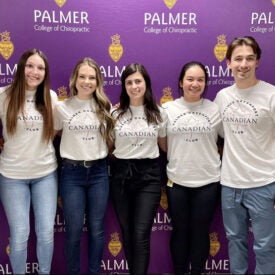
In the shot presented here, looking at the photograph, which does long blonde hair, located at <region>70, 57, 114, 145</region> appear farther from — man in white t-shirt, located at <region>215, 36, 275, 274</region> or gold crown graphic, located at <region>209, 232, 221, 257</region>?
gold crown graphic, located at <region>209, 232, 221, 257</region>

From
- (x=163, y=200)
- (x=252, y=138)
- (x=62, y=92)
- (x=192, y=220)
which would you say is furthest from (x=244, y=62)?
(x=62, y=92)

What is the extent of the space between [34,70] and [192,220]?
158cm

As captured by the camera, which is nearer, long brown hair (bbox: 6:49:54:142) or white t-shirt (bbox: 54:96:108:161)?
long brown hair (bbox: 6:49:54:142)

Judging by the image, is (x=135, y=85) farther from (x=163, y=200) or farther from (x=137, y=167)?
(x=163, y=200)

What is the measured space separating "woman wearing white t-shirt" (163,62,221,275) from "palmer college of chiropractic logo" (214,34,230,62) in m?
0.33

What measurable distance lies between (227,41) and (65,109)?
1402 mm

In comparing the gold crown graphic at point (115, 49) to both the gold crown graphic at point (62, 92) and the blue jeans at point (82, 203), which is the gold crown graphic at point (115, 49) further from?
the blue jeans at point (82, 203)

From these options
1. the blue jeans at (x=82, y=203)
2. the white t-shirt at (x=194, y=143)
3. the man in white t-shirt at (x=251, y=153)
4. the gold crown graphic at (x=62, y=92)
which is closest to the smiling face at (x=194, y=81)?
the white t-shirt at (x=194, y=143)

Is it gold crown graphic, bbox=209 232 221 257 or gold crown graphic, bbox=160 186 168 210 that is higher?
gold crown graphic, bbox=160 186 168 210

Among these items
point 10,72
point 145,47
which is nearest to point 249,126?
point 145,47

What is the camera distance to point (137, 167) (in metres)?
2.48

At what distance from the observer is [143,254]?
2473 millimetres

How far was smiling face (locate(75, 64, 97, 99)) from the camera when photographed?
2447 millimetres

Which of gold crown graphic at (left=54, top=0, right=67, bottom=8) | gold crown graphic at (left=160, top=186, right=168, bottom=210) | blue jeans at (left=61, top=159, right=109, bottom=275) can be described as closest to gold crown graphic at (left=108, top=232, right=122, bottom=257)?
blue jeans at (left=61, top=159, right=109, bottom=275)
